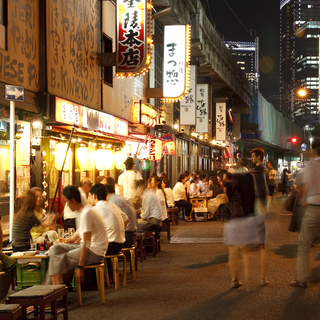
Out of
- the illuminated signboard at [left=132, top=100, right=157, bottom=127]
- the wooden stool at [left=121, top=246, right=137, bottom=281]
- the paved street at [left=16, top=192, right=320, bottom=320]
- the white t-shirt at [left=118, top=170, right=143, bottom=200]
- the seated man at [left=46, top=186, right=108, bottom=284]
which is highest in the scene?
the illuminated signboard at [left=132, top=100, right=157, bottom=127]

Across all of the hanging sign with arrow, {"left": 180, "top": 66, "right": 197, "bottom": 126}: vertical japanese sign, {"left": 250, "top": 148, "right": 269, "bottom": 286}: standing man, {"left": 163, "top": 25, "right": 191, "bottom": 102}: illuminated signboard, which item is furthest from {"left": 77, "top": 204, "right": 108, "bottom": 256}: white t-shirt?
{"left": 180, "top": 66, "right": 197, "bottom": 126}: vertical japanese sign

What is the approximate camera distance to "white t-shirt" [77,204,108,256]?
24.0 feet

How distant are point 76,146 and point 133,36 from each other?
12.5 feet

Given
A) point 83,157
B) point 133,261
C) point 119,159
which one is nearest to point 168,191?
point 119,159

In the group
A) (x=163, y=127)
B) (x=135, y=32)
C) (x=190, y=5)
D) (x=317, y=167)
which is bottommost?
(x=317, y=167)

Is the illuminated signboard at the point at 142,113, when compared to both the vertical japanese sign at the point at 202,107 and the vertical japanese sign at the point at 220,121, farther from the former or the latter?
the vertical japanese sign at the point at 220,121

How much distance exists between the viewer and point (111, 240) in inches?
335

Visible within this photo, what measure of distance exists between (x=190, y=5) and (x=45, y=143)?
17.4m

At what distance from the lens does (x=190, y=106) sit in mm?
27281

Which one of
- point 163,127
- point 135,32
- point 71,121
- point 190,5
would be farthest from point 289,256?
point 190,5

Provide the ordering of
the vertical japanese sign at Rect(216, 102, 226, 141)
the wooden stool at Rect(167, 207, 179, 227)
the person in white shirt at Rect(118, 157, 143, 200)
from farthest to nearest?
the vertical japanese sign at Rect(216, 102, 226, 141), the wooden stool at Rect(167, 207, 179, 227), the person in white shirt at Rect(118, 157, 143, 200)

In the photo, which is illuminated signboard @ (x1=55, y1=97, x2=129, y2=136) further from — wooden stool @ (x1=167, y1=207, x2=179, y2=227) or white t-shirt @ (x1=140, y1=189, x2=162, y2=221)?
wooden stool @ (x1=167, y1=207, x2=179, y2=227)

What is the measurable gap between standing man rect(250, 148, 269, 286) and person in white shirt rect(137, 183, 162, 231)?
3.95 m

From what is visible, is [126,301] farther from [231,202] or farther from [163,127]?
[163,127]
